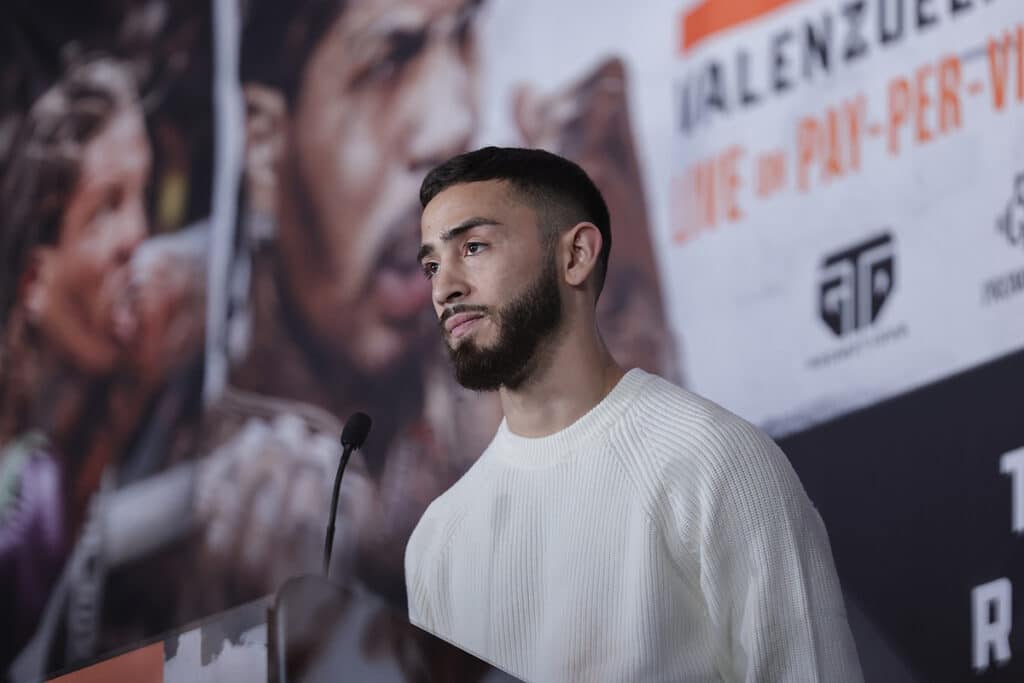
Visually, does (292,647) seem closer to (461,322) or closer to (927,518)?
(461,322)

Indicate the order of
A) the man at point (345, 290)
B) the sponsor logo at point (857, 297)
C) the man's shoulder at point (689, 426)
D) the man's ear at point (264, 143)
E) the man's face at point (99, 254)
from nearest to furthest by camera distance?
the man's shoulder at point (689, 426) → the sponsor logo at point (857, 297) → the man at point (345, 290) → the man's ear at point (264, 143) → the man's face at point (99, 254)

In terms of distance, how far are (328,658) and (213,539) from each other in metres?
2.61

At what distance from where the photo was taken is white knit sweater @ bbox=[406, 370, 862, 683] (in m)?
1.67

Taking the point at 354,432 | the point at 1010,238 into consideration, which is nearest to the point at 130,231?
the point at 354,432

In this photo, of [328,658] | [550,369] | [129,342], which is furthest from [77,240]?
[328,658]

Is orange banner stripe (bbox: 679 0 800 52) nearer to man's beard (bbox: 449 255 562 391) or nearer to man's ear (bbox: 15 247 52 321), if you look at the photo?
man's beard (bbox: 449 255 562 391)

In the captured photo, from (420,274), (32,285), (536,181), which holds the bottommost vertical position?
(536,181)

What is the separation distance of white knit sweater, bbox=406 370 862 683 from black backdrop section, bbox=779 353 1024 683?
81 centimetres

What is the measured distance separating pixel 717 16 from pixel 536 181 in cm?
118

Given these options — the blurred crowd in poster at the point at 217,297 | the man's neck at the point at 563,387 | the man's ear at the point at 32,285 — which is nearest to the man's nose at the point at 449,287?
the man's neck at the point at 563,387

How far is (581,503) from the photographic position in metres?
1.84

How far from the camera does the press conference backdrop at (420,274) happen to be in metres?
2.51

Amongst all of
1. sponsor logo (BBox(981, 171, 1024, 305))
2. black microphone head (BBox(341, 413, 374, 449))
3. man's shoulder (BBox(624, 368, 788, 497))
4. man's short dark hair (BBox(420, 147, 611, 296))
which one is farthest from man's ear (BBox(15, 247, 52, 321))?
sponsor logo (BBox(981, 171, 1024, 305))

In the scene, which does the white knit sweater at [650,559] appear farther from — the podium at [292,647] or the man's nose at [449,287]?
the podium at [292,647]
